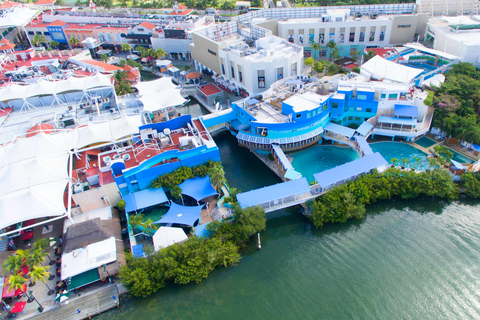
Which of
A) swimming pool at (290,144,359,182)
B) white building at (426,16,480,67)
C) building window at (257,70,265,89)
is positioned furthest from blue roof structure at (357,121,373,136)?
white building at (426,16,480,67)

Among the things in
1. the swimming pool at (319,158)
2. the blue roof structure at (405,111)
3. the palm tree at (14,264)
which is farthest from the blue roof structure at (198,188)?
the blue roof structure at (405,111)

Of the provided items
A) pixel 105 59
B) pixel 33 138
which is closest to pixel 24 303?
pixel 33 138

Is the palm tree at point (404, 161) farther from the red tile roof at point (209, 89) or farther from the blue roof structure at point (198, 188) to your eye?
the red tile roof at point (209, 89)

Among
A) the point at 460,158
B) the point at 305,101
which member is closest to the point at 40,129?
the point at 305,101

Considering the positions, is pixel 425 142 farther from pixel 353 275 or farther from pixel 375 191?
pixel 353 275

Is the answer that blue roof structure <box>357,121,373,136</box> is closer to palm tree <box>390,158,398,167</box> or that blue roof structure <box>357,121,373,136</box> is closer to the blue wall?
palm tree <box>390,158,398,167</box>

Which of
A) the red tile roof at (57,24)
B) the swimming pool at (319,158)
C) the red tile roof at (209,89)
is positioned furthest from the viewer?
the red tile roof at (57,24)

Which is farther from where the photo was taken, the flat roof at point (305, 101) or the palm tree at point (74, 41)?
the palm tree at point (74, 41)
